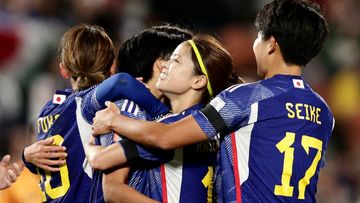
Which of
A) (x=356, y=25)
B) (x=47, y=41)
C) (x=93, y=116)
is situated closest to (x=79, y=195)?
(x=93, y=116)

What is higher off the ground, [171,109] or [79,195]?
[171,109]

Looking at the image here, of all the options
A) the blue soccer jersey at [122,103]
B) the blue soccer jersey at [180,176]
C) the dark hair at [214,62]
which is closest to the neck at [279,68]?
the dark hair at [214,62]

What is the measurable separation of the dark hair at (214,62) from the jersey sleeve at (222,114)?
11.6 inches

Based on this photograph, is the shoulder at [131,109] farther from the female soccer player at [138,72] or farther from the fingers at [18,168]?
the fingers at [18,168]

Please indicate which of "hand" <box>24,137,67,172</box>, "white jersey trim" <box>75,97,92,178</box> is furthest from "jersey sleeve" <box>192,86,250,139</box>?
"hand" <box>24,137,67,172</box>

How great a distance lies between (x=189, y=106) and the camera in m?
5.01

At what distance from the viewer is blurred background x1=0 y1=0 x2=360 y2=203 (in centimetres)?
1111

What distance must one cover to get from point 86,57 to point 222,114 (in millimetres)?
1042

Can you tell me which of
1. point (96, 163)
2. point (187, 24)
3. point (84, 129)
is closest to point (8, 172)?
point (84, 129)

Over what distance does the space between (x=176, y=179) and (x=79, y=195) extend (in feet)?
2.20

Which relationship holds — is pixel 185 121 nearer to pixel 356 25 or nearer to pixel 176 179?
pixel 176 179

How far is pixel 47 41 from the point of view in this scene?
1179 centimetres

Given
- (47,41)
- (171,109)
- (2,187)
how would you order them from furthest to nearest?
(47,41)
(2,187)
(171,109)

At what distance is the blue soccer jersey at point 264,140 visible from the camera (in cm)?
470
